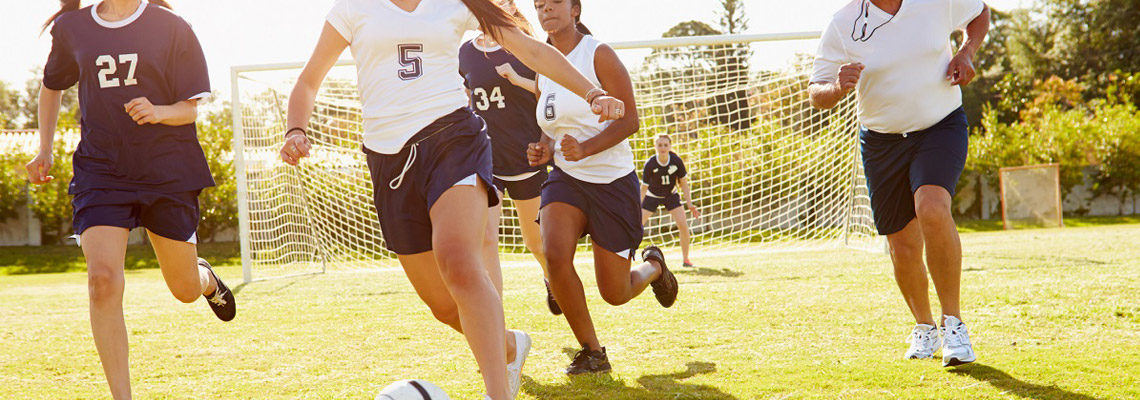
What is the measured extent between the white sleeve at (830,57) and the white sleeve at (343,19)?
2.29 metres

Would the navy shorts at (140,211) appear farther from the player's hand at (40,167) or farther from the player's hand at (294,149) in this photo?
the player's hand at (294,149)

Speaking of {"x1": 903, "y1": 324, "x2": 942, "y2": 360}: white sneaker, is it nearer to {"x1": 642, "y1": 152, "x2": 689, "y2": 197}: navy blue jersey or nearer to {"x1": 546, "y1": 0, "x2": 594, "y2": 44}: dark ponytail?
{"x1": 546, "y1": 0, "x2": 594, "y2": 44}: dark ponytail

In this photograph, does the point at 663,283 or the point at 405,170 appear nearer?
the point at 405,170

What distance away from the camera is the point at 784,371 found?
4223 millimetres

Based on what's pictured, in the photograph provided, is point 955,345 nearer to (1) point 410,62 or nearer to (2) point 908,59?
(2) point 908,59

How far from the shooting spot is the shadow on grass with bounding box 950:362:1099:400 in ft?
11.5

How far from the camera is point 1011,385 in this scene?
370cm

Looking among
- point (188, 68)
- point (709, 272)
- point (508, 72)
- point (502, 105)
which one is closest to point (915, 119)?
point (508, 72)

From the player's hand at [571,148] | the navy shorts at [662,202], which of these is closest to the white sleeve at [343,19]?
the player's hand at [571,148]

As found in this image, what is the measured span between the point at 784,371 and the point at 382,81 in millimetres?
2189

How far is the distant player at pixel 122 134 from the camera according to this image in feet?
11.6

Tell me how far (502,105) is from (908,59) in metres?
2.17

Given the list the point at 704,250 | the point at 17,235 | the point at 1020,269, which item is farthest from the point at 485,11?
the point at 17,235

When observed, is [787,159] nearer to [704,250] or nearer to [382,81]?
[704,250]
